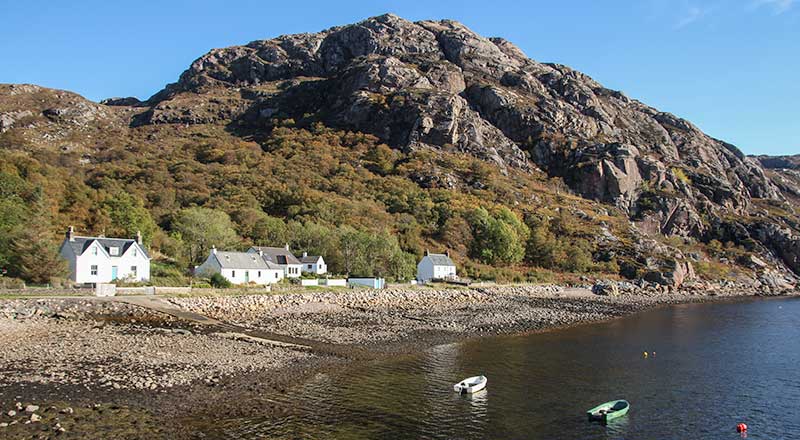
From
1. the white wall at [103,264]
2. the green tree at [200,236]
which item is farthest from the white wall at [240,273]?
the green tree at [200,236]

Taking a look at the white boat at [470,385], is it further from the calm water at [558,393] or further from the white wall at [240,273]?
the white wall at [240,273]

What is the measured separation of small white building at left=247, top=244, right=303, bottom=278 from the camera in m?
72.9

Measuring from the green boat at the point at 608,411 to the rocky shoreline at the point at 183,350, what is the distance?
13.8m

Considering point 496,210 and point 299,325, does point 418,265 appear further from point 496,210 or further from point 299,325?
point 299,325

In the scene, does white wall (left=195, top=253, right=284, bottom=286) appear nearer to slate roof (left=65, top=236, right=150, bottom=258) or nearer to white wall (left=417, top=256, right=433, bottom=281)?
slate roof (left=65, top=236, right=150, bottom=258)

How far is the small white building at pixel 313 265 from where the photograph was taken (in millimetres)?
79625

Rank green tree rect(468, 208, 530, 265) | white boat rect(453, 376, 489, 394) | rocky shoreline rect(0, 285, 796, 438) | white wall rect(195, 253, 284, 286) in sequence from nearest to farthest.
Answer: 1. rocky shoreline rect(0, 285, 796, 438)
2. white boat rect(453, 376, 489, 394)
3. white wall rect(195, 253, 284, 286)
4. green tree rect(468, 208, 530, 265)

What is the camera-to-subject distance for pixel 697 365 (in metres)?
39.1

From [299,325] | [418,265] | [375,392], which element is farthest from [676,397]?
[418,265]

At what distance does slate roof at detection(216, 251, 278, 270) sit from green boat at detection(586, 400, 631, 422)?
48.2 metres

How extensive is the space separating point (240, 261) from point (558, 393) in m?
46.7

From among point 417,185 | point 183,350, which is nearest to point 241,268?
point 183,350

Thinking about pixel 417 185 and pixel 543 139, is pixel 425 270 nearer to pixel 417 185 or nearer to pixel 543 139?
pixel 417 185

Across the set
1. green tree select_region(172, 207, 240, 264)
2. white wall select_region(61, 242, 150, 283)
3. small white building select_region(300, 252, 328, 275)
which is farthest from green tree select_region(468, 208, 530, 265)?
white wall select_region(61, 242, 150, 283)
